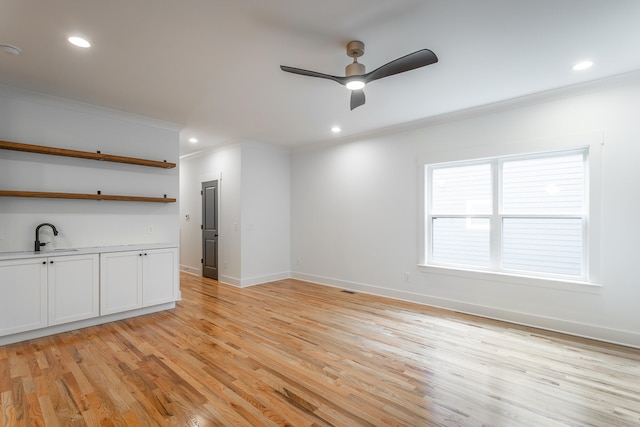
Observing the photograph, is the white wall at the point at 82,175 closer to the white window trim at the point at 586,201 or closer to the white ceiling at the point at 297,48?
the white ceiling at the point at 297,48

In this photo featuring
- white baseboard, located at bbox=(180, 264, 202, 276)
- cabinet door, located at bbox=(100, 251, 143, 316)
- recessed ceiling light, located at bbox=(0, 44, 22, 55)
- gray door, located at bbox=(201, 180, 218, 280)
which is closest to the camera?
recessed ceiling light, located at bbox=(0, 44, 22, 55)

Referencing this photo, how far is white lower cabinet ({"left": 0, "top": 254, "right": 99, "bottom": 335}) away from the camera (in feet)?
10.3

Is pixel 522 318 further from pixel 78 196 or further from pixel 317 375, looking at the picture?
pixel 78 196

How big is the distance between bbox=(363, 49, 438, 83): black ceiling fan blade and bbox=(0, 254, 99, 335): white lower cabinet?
387 cm

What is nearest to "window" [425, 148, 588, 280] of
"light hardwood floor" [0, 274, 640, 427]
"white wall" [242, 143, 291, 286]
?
"light hardwood floor" [0, 274, 640, 427]

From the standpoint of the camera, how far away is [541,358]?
9.48 feet

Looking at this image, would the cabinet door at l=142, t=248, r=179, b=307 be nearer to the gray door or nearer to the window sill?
the gray door

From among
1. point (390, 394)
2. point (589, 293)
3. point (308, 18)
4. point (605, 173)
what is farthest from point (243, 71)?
point (589, 293)

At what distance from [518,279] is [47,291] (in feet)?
18.4

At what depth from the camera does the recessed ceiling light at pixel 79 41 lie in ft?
8.15

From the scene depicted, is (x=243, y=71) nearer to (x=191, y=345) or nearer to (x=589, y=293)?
(x=191, y=345)

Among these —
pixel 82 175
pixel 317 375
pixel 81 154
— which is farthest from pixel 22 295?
pixel 317 375

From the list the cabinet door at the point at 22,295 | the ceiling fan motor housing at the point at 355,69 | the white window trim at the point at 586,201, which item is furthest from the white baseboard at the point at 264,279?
the ceiling fan motor housing at the point at 355,69

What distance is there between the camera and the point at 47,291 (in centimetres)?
337
